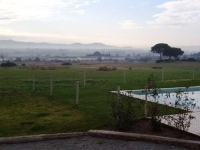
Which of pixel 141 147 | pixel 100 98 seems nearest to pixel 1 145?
pixel 141 147

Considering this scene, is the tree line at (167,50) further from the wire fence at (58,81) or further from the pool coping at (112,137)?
the pool coping at (112,137)

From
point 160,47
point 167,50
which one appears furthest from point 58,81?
point 160,47

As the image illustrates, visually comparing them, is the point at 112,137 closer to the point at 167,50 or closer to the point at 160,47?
the point at 167,50

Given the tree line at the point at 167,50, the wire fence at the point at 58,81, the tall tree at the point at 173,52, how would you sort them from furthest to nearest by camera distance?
1. the tree line at the point at 167,50
2. the tall tree at the point at 173,52
3. the wire fence at the point at 58,81

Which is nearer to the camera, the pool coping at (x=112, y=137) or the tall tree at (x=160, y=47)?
the pool coping at (x=112, y=137)

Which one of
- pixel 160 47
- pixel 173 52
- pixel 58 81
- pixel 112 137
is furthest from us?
pixel 160 47

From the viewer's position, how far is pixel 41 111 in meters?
8.77

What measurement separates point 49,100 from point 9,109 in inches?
81.1

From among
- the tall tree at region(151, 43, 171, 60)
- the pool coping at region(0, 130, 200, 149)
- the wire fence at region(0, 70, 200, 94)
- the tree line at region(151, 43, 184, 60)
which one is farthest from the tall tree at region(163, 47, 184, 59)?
the pool coping at region(0, 130, 200, 149)

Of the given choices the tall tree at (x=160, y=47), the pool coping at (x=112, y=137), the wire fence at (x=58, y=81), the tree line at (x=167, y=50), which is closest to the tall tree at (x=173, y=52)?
the tree line at (x=167, y=50)

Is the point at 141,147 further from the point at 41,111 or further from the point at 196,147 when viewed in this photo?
the point at 41,111

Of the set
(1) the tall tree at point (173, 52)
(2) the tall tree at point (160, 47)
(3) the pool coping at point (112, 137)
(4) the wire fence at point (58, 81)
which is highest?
(2) the tall tree at point (160, 47)

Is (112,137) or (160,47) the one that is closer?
(112,137)

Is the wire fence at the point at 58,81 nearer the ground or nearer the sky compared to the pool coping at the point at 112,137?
nearer the ground
